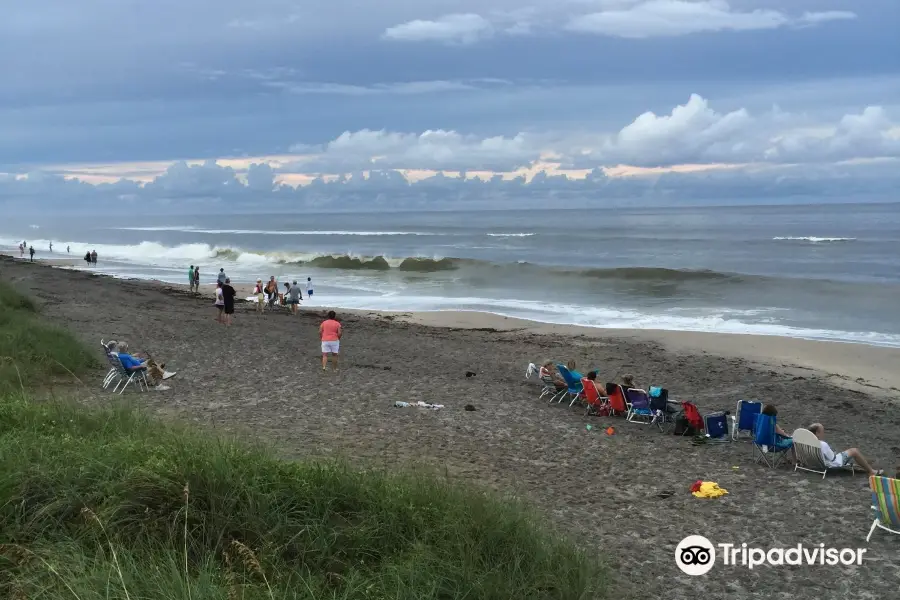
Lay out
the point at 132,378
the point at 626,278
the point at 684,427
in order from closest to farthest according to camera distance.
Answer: the point at 684,427, the point at 132,378, the point at 626,278

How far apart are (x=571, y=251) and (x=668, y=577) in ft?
187

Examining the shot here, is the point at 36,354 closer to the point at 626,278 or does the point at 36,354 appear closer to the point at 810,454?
the point at 810,454

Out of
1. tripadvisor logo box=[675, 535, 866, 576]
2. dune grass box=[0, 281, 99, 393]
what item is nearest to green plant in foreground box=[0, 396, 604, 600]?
tripadvisor logo box=[675, 535, 866, 576]

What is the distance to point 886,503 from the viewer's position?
22.0 ft

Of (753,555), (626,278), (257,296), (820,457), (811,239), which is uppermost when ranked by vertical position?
(811,239)

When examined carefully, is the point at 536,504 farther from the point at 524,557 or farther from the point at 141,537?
the point at 141,537

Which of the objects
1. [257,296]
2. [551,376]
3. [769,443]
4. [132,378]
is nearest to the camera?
[769,443]

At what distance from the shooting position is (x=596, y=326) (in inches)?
902

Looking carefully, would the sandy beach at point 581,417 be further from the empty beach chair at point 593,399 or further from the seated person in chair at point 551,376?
the seated person in chair at point 551,376

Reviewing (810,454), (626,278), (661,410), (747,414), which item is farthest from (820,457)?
(626,278)

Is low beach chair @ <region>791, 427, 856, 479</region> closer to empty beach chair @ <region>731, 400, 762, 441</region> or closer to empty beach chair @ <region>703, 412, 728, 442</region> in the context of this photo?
empty beach chair @ <region>731, 400, 762, 441</region>

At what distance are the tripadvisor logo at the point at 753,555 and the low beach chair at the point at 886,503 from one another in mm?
504

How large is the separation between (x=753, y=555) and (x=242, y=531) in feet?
13.7

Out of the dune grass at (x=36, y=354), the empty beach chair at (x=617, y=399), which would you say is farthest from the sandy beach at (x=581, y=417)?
the dune grass at (x=36, y=354)
